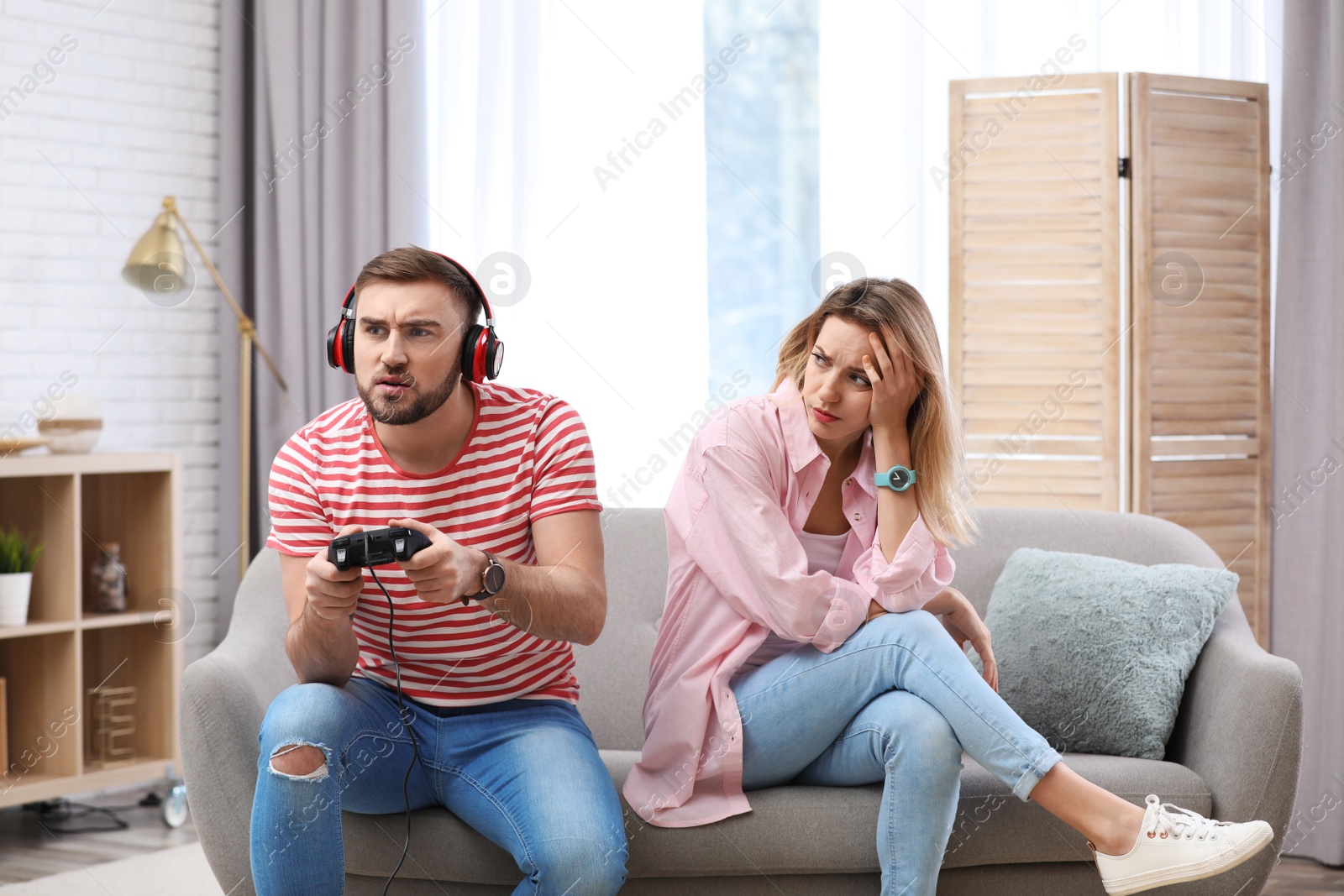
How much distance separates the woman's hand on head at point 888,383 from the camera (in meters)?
1.91

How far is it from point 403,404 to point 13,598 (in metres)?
1.74

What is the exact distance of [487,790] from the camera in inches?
66.8

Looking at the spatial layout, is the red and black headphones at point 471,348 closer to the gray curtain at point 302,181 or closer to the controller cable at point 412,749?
the controller cable at point 412,749

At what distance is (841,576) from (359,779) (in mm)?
779

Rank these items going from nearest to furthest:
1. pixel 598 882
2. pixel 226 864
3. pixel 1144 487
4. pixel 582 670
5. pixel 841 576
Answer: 1. pixel 598 882
2. pixel 226 864
3. pixel 841 576
4. pixel 582 670
5. pixel 1144 487

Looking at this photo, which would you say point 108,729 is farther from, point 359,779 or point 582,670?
point 359,779

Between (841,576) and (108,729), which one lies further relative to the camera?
(108,729)

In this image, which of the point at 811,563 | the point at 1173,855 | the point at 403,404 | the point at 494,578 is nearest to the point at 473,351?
the point at 403,404

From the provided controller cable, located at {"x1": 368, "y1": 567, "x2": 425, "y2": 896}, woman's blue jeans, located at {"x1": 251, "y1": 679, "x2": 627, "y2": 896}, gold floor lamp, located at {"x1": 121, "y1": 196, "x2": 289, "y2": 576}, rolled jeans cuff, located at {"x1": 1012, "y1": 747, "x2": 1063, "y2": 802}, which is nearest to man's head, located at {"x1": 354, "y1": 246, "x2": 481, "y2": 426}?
controller cable, located at {"x1": 368, "y1": 567, "x2": 425, "y2": 896}

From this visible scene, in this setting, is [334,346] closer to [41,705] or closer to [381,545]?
[381,545]

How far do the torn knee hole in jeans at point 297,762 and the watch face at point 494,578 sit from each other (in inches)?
11.8

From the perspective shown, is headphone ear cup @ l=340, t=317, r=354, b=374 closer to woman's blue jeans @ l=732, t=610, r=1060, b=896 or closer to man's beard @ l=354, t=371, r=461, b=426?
man's beard @ l=354, t=371, r=461, b=426

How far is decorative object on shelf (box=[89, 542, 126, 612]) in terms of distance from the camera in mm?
3180

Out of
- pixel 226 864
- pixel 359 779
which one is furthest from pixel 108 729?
pixel 359 779
